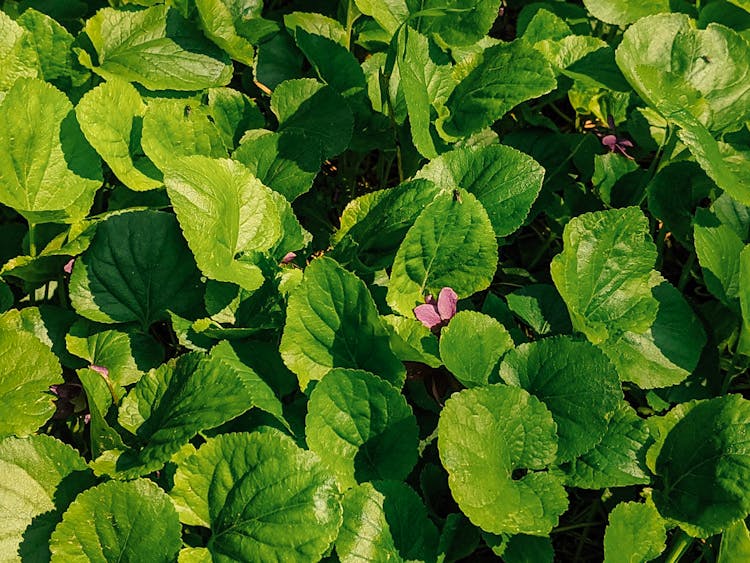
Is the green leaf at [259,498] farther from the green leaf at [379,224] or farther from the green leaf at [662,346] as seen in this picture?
the green leaf at [662,346]

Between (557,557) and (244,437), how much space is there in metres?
→ 0.78

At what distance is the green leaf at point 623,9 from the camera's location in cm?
218

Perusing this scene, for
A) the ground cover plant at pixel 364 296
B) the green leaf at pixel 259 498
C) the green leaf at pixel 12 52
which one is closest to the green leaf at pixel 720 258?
the ground cover plant at pixel 364 296

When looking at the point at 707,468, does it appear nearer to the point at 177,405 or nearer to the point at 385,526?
the point at 385,526

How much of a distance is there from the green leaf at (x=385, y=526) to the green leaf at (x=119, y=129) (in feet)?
2.55

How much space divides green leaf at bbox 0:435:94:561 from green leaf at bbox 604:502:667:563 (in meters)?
0.86

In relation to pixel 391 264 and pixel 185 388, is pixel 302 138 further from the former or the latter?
pixel 185 388

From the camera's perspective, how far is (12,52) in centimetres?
183

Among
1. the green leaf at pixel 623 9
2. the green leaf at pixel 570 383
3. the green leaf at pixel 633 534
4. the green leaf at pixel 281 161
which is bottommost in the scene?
the green leaf at pixel 633 534

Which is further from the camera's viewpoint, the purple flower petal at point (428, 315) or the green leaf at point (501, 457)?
the purple flower petal at point (428, 315)

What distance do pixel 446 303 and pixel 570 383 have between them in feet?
0.94

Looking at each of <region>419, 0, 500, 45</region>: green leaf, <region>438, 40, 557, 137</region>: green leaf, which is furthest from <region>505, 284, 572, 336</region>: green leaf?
<region>419, 0, 500, 45</region>: green leaf

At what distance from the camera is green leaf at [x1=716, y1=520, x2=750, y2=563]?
148 centimetres

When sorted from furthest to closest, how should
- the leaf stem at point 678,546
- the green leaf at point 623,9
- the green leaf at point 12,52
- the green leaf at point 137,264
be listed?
the green leaf at point 623,9 → the green leaf at point 12,52 → the green leaf at point 137,264 → the leaf stem at point 678,546
